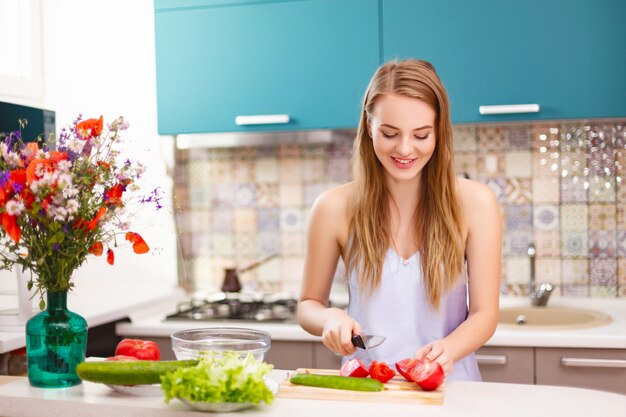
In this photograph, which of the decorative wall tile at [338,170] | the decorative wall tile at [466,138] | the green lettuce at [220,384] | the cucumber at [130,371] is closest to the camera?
the green lettuce at [220,384]

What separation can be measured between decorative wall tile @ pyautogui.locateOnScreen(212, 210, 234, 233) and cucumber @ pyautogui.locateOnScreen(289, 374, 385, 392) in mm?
1871

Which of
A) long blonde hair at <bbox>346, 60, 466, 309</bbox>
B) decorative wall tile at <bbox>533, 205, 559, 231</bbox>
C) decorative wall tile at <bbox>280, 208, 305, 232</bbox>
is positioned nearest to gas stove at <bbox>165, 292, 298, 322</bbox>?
decorative wall tile at <bbox>280, 208, 305, 232</bbox>

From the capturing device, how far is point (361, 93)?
2.67 m

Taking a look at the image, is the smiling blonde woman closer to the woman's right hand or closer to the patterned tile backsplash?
the woman's right hand

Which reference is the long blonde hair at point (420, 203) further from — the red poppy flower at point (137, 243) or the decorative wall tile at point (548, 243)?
the decorative wall tile at point (548, 243)

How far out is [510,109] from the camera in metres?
2.53

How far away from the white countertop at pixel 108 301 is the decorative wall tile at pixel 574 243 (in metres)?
1.57

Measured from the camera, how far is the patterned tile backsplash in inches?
111

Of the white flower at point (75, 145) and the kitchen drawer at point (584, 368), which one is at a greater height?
the white flower at point (75, 145)

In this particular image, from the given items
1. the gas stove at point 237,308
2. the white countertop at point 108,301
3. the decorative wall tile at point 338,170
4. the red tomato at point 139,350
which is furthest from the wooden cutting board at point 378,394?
the decorative wall tile at point 338,170

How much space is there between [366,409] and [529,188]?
6.13 feet

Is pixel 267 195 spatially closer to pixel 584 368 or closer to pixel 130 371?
pixel 584 368

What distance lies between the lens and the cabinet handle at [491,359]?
2.33 metres

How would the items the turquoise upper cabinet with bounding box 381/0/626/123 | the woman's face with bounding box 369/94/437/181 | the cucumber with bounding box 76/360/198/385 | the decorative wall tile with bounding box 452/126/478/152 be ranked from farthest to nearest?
the decorative wall tile with bounding box 452/126/478/152, the turquoise upper cabinet with bounding box 381/0/626/123, the woman's face with bounding box 369/94/437/181, the cucumber with bounding box 76/360/198/385
